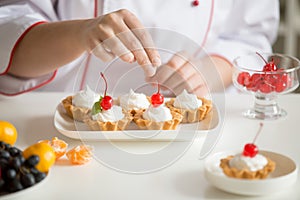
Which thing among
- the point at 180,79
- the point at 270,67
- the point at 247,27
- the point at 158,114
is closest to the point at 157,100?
the point at 158,114

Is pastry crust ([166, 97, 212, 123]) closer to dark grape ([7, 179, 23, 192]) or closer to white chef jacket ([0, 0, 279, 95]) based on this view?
white chef jacket ([0, 0, 279, 95])

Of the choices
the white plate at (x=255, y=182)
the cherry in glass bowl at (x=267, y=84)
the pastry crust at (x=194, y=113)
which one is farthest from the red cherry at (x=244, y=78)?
the white plate at (x=255, y=182)

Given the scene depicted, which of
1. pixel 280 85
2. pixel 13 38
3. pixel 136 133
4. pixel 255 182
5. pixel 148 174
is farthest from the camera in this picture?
pixel 13 38

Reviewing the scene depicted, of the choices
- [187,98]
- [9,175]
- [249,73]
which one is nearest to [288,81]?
[249,73]

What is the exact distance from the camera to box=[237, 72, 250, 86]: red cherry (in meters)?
1.18

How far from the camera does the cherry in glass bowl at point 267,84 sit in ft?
3.82

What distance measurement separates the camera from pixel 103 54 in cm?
109

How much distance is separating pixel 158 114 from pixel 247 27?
2.33 ft

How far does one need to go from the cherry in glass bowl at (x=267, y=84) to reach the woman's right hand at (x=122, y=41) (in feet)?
0.65

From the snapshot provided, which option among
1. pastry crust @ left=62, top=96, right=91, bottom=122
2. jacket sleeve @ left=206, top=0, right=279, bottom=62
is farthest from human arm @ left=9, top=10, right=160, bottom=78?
jacket sleeve @ left=206, top=0, right=279, bottom=62

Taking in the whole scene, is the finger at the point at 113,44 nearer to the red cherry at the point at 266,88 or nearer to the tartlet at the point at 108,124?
the tartlet at the point at 108,124

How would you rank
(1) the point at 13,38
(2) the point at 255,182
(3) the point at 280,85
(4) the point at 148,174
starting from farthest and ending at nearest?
(1) the point at 13,38 < (3) the point at 280,85 < (4) the point at 148,174 < (2) the point at 255,182

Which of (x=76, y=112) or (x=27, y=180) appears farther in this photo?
(x=76, y=112)

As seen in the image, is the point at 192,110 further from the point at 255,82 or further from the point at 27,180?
the point at 27,180
